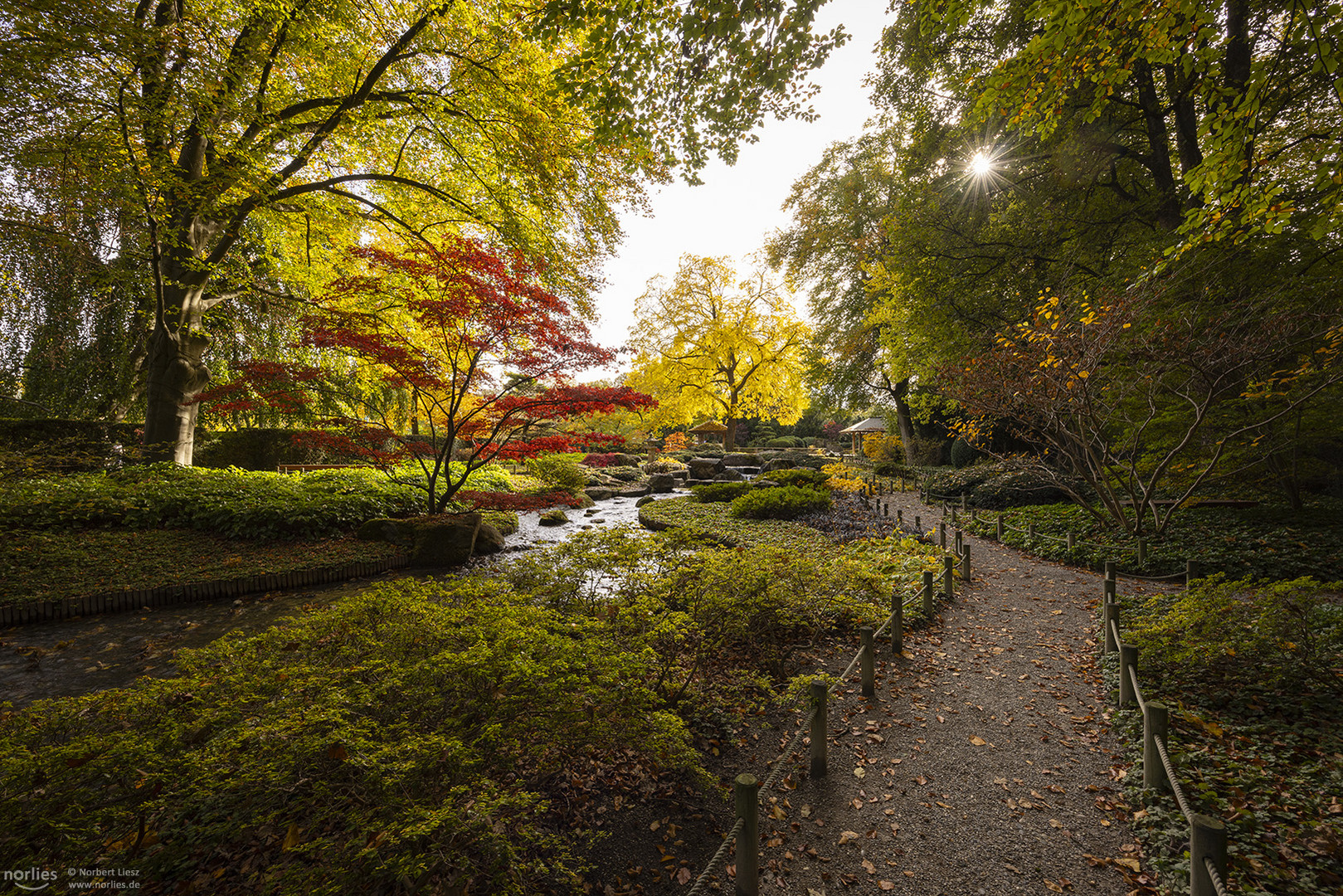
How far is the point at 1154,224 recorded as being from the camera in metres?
9.32

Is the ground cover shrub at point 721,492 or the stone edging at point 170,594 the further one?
the ground cover shrub at point 721,492

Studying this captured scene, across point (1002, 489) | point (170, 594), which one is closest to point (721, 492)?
point (1002, 489)

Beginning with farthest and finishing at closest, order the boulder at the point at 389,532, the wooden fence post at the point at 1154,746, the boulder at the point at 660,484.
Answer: the boulder at the point at 660,484, the boulder at the point at 389,532, the wooden fence post at the point at 1154,746

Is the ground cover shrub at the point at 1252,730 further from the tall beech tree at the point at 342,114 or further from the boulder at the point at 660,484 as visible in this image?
the boulder at the point at 660,484

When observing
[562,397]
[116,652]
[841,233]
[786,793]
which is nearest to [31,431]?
[116,652]

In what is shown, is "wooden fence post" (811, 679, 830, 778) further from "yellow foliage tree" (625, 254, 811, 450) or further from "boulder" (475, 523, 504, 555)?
"yellow foliage tree" (625, 254, 811, 450)

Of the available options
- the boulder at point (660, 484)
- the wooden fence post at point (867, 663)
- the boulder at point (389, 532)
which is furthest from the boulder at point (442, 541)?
the boulder at point (660, 484)

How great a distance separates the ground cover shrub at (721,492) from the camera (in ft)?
46.7

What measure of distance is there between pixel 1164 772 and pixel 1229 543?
7366 millimetres

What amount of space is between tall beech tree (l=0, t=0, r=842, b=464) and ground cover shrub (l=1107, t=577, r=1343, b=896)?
22.0 ft

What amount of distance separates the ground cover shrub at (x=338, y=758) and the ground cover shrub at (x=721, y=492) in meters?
11.1

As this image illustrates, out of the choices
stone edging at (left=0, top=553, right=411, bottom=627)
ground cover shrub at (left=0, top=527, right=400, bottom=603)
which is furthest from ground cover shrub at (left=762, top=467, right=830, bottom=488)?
stone edging at (left=0, top=553, right=411, bottom=627)

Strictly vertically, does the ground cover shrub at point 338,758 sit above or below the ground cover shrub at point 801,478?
below

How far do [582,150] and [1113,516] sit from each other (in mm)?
12905
